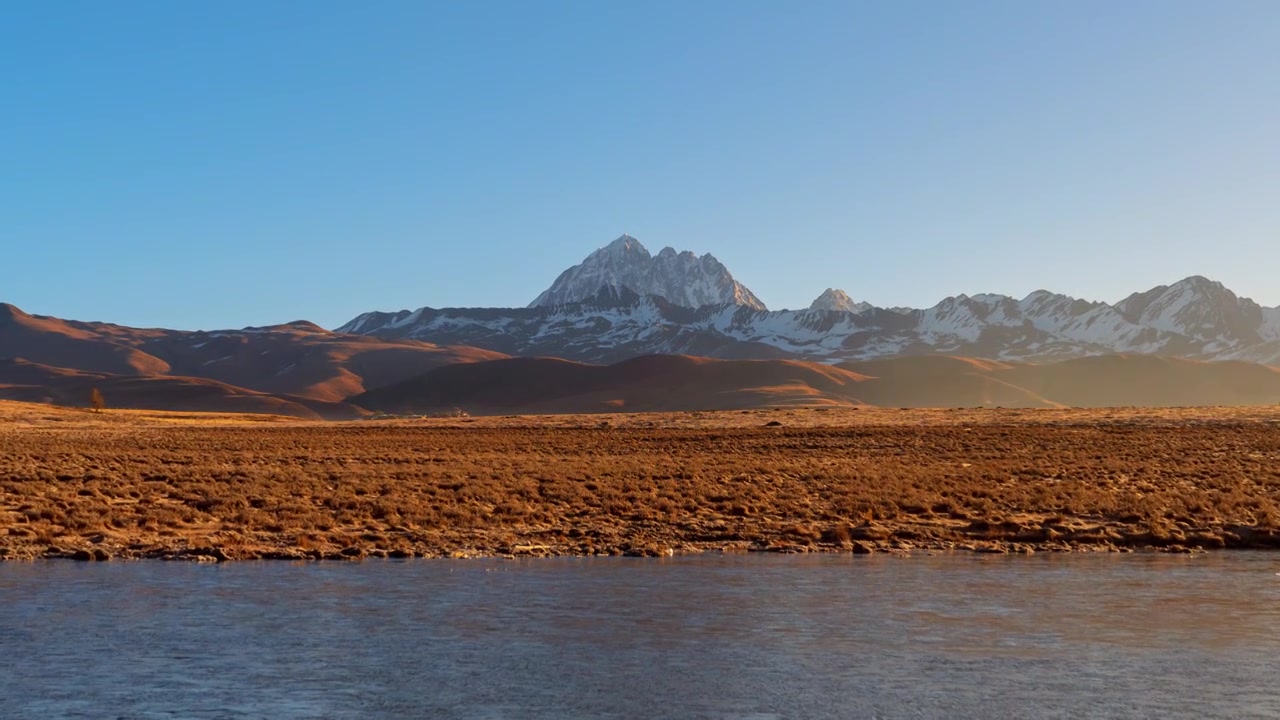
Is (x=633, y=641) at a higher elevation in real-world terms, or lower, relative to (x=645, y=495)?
lower

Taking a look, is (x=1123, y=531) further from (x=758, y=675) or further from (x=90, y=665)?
(x=90, y=665)

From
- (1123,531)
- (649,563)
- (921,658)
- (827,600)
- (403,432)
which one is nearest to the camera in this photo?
(921,658)

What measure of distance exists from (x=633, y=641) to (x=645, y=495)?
62.2 feet

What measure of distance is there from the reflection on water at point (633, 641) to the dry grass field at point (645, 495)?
398cm

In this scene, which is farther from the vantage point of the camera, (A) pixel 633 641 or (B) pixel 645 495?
(B) pixel 645 495

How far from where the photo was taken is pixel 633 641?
15656mm

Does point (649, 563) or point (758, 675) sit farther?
point (649, 563)

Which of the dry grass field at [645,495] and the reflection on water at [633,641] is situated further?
the dry grass field at [645,495]

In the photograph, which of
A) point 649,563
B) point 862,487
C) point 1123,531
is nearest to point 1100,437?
point 862,487

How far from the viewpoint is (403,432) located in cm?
8019

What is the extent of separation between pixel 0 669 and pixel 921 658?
1070 cm

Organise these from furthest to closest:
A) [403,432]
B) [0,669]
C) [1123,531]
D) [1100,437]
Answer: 1. [403,432]
2. [1100,437]
3. [1123,531]
4. [0,669]

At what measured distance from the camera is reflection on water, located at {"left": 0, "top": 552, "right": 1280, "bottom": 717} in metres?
12.4

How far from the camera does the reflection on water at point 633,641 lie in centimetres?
1237
